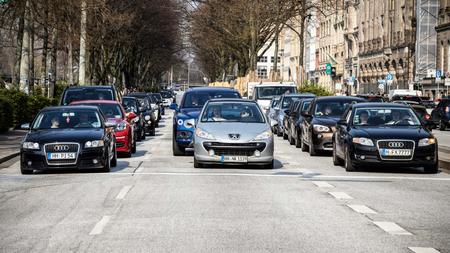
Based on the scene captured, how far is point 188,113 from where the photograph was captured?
25172 mm

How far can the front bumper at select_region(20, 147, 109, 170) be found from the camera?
64.0 ft

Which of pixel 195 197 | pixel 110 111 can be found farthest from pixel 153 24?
pixel 195 197

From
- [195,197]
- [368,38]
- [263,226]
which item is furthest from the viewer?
[368,38]

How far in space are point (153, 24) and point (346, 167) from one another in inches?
2515

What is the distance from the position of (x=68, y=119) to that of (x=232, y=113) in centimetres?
348

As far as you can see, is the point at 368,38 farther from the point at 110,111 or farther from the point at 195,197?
the point at 195,197

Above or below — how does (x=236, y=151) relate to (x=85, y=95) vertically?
below

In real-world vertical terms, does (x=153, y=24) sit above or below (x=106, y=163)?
above

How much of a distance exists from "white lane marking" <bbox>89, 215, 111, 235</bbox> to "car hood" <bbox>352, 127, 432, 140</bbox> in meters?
9.23

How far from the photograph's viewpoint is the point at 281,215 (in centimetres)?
1255

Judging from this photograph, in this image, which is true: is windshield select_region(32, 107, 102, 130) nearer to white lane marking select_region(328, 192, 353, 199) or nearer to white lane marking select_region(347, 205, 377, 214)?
white lane marking select_region(328, 192, 353, 199)

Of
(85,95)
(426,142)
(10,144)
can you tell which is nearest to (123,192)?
(426,142)

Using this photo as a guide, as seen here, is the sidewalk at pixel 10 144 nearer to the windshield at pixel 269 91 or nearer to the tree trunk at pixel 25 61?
the tree trunk at pixel 25 61

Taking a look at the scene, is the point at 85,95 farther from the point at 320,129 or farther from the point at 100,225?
the point at 100,225
